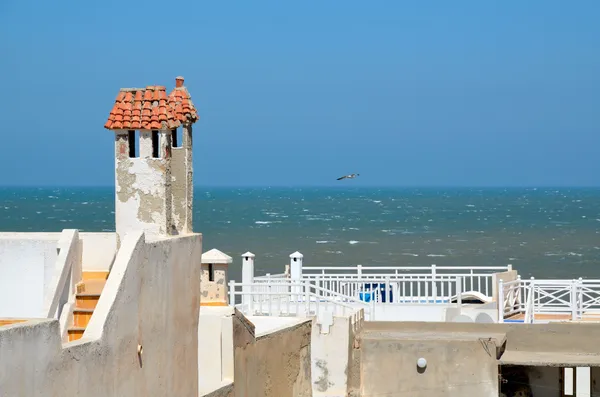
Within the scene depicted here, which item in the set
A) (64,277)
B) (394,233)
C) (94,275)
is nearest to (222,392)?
(94,275)

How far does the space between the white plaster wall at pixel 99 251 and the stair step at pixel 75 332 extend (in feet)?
3.28

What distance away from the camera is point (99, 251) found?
11.8 metres

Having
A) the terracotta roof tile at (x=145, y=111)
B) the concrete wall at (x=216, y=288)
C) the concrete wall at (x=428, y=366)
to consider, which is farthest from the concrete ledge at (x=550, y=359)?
the terracotta roof tile at (x=145, y=111)

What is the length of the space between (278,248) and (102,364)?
7498 cm

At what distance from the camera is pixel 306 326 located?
62.8 feet

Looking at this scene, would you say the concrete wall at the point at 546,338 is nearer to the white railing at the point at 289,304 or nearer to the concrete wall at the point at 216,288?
the white railing at the point at 289,304

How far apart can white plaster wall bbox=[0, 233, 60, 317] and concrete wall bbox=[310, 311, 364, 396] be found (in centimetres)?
850

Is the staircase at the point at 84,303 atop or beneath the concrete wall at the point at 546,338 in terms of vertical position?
atop

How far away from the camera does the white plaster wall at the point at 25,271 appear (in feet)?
37.9

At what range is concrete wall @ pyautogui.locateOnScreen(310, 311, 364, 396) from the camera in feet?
63.9

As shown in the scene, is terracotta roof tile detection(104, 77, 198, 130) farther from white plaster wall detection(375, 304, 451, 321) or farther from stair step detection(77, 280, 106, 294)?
white plaster wall detection(375, 304, 451, 321)

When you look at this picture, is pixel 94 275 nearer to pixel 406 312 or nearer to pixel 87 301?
pixel 87 301

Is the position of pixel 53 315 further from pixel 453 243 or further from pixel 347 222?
pixel 347 222

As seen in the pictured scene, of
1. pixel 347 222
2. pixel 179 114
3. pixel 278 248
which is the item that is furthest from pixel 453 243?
pixel 179 114
